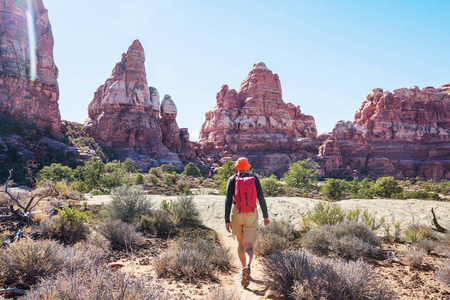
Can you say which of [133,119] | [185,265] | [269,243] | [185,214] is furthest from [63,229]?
[133,119]

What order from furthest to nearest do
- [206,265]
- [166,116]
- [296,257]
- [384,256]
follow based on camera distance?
1. [166,116]
2. [384,256]
3. [206,265]
4. [296,257]

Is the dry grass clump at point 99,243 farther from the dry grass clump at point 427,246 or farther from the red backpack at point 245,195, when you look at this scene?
the dry grass clump at point 427,246

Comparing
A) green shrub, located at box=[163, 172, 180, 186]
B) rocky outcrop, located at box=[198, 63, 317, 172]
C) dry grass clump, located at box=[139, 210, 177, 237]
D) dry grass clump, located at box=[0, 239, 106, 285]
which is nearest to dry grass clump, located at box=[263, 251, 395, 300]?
dry grass clump, located at box=[0, 239, 106, 285]

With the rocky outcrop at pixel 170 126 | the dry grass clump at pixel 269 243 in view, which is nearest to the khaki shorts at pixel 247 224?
the dry grass clump at pixel 269 243

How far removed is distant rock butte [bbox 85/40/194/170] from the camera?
5134 centimetres

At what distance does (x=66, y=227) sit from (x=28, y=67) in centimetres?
5094

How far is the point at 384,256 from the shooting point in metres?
5.16

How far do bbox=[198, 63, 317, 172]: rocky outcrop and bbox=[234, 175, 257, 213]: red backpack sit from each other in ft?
179

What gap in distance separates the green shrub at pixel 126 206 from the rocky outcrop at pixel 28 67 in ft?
142

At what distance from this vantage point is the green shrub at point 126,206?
726 centimetres

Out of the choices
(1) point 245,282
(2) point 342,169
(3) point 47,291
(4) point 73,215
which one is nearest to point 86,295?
(3) point 47,291

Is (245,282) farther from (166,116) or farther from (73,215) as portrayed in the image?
(166,116)

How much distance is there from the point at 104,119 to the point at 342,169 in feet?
184

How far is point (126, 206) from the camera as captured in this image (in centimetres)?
762
